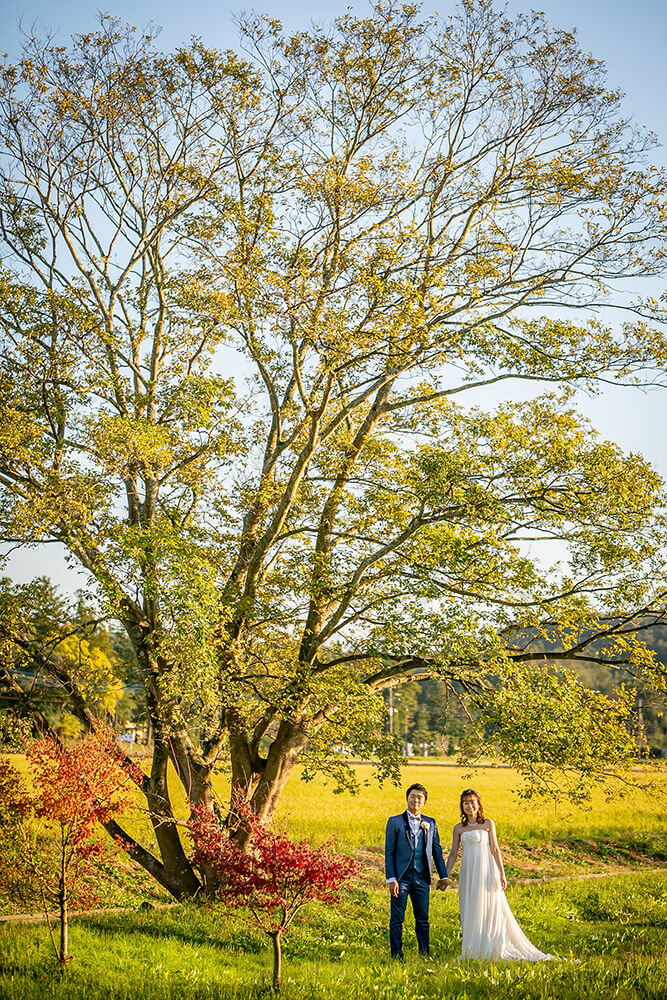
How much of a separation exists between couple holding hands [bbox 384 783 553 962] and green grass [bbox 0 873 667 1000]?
1.18 feet

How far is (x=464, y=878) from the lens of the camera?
8594 mm


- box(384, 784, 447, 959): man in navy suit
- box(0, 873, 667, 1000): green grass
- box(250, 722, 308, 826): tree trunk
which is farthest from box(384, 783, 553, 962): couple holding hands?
box(250, 722, 308, 826): tree trunk

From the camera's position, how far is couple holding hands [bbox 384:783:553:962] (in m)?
8.38

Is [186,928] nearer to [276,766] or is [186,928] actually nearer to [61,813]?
[61,813]

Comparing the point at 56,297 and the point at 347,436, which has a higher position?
the point at 56,297

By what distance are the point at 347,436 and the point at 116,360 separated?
371 cm

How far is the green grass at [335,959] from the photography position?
6578mm

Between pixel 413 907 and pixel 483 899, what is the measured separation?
740 mm

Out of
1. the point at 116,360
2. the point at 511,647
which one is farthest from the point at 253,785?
the point at 116,360

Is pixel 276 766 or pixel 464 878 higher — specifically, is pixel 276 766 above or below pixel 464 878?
above

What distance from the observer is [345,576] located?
11.7 m

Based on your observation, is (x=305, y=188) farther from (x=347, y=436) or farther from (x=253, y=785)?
(x=253, y=785)

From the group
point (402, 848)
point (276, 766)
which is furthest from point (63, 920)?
point (276, 766)

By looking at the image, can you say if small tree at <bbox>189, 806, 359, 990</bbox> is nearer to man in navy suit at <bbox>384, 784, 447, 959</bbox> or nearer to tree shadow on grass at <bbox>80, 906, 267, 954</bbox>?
man in navy suit at <bbox>384, 784, 447, 959</bbox>
